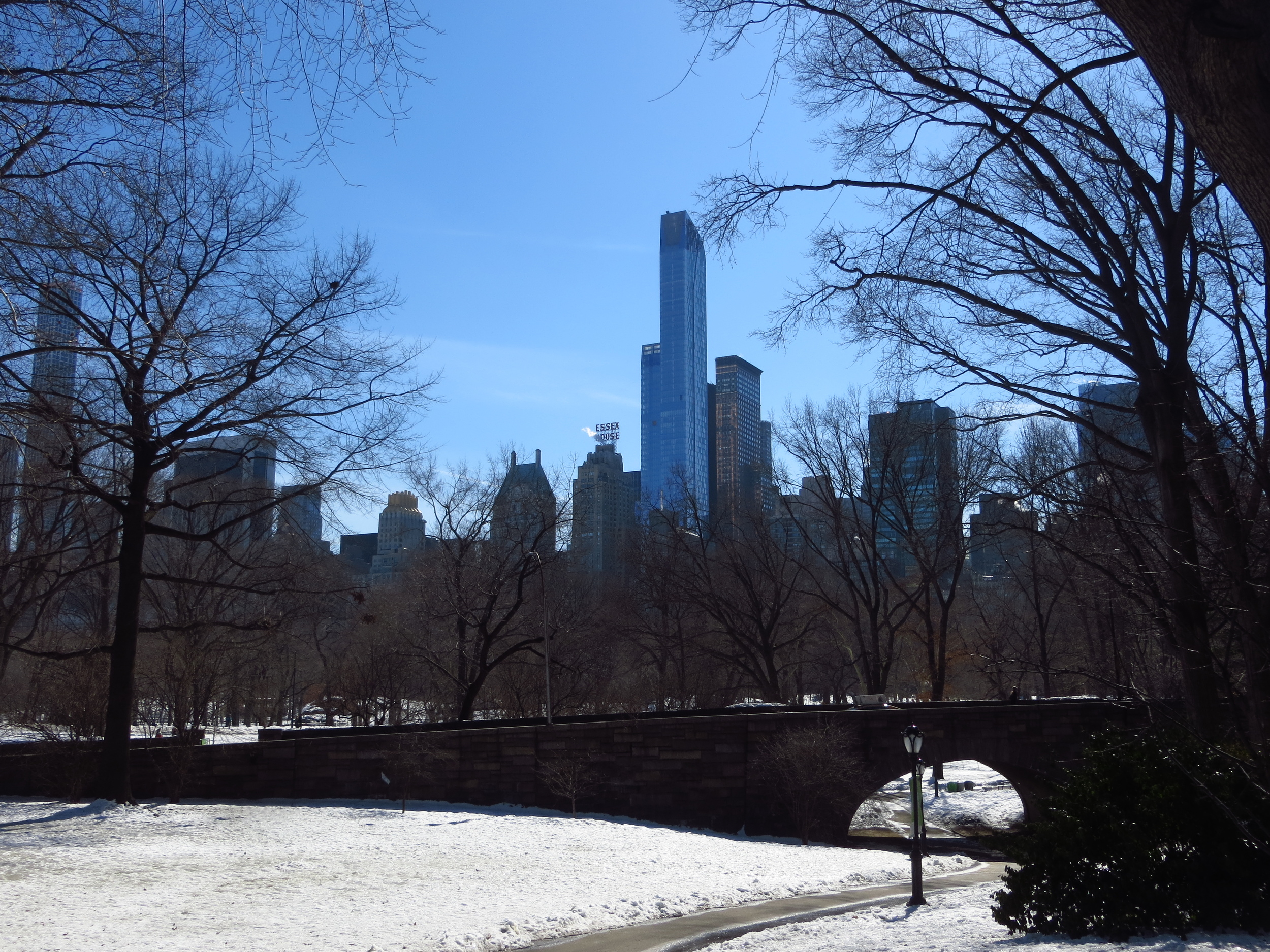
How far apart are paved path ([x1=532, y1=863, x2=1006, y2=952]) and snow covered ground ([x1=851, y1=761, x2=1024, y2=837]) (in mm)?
18992

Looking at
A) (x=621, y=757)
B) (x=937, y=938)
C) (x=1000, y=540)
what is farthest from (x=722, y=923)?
(x=1000, y=540)

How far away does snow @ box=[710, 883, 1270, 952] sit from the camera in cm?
747

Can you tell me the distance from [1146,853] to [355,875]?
31.5 feet

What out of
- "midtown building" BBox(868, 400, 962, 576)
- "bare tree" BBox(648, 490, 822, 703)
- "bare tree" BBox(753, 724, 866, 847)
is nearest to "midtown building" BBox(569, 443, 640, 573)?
"bare tree" BBox(648, 490, 822, 703)

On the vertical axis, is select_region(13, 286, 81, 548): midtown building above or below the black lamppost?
above

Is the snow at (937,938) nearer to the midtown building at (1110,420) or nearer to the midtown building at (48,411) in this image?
the midtown building at (1110,420)

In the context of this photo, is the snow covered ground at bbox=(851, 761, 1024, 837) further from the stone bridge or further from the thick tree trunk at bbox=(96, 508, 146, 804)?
the thick tree trunk at bbox=(96, 508, 146, 804)

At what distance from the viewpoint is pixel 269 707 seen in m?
59.6

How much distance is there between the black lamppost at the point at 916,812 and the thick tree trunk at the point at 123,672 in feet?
44.3

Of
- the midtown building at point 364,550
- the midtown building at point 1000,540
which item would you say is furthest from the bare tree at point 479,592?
the midtown building at point 364,550

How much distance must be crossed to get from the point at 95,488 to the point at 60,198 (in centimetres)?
895

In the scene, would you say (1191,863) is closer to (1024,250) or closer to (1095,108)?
(1024,250)

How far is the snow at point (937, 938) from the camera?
7469 mm

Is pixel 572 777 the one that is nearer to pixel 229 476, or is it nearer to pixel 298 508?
pixel 298 508
